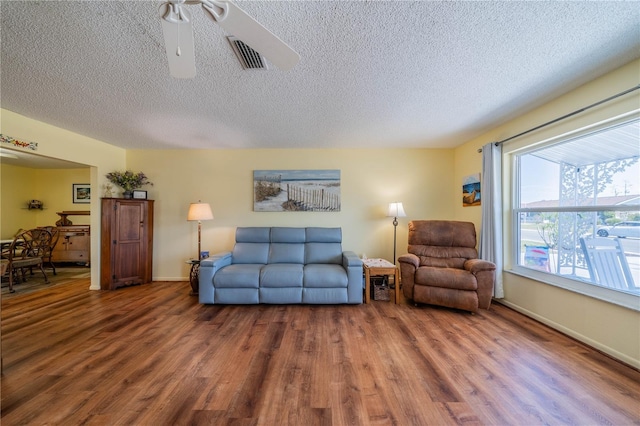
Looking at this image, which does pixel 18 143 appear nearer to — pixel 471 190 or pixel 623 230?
pixel 471 190

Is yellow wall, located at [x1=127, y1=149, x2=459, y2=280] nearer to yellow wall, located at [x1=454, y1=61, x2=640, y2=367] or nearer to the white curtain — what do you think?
the white curtain

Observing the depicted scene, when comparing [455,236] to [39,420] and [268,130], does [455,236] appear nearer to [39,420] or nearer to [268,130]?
[268,130]

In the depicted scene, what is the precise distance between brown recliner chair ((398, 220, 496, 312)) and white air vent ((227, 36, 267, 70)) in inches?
103

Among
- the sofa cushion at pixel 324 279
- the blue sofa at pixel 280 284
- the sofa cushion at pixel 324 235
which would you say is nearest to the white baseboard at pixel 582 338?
the blue sofa at pixel 280 284

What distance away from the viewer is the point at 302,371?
1587mm

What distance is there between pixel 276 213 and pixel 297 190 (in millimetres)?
539

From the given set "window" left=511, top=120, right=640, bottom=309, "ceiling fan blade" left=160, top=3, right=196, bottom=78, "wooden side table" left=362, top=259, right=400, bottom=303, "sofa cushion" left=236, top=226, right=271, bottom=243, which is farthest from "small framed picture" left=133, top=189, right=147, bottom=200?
"window" left=511, top=120, right=640, bottom=309

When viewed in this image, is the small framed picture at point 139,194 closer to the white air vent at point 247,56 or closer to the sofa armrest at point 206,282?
the sofa armrest at point 206,282

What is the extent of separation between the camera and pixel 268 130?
294 centimetres

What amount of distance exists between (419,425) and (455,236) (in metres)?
2.46

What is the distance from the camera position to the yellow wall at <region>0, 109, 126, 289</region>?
2.48 m

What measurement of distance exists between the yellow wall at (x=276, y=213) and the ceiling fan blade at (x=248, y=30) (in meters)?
2.56

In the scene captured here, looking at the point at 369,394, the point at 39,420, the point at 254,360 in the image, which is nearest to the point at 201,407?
the point at 254,360

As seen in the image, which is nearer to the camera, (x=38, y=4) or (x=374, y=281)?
(x=38, y=4)
